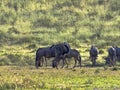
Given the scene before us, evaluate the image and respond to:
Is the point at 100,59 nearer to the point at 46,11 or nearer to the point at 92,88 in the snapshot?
the point at 92,88

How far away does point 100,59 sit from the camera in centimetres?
3869

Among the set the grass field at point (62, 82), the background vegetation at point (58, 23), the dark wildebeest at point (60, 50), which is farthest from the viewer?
the background vegetation at point (58, 23)

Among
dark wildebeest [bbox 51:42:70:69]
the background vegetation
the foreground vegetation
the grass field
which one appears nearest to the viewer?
the grass field

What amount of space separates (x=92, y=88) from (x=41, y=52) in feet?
39.8

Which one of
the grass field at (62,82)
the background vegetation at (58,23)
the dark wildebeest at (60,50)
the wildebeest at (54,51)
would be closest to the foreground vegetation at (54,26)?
the background vegetation at (58,23)

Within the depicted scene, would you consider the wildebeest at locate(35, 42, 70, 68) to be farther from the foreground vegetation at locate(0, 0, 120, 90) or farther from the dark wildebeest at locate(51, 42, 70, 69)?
the foreground vegetation at locate(0, 0, 120, 90)

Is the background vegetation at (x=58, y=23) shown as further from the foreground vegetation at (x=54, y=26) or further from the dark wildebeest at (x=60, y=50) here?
the dark wildebeest at (x=60, y=50)

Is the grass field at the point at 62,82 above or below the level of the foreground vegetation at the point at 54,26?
above

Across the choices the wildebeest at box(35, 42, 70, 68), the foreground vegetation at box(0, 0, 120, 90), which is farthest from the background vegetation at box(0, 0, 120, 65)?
the wildebeest at box(35, 42, 70, 68)

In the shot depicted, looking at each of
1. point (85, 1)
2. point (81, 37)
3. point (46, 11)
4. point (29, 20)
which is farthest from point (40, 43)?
point (85, 1)

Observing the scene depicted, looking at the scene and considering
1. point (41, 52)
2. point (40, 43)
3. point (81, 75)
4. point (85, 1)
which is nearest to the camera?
point (81, 75)

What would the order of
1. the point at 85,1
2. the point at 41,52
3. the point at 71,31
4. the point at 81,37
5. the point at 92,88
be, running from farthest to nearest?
the point at 85,1 → the point at 71,31 → the point at 81,37 → the point at 41,52 → the point at 92,88

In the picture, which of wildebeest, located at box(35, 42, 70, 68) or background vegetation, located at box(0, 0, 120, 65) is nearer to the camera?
wildebeest, located at box(35, 42, 70, 68)

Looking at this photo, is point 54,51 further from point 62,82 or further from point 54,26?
point 54,26
